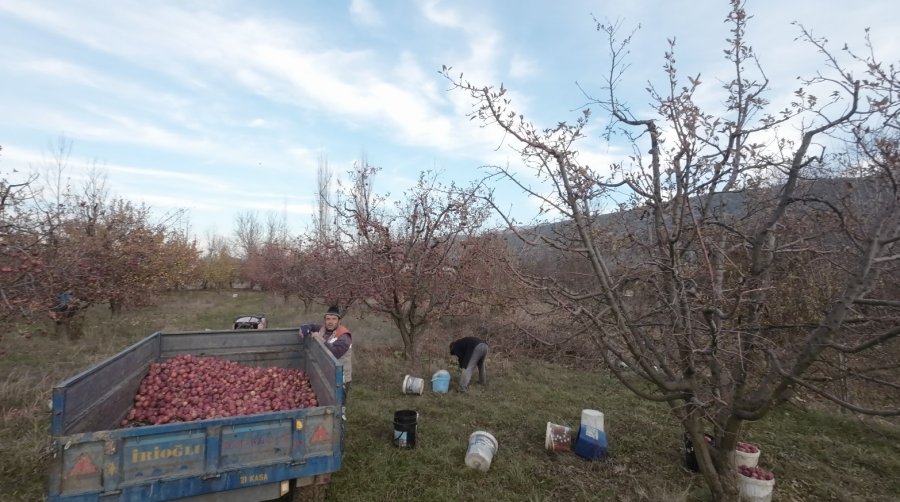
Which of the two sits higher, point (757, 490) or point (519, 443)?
point (757, 490)

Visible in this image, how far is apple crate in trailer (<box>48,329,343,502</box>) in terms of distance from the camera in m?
2.79

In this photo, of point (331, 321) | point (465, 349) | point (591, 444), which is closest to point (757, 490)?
point (591, 444)

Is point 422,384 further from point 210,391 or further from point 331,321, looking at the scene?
point 210,391

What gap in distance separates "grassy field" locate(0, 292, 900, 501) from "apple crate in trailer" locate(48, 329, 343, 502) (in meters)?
0.96

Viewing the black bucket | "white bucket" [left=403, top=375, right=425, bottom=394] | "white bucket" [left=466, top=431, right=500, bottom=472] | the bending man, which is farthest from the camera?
the bending man

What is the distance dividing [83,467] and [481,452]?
3605 mm

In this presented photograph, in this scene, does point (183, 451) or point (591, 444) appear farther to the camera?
point (591, 444)

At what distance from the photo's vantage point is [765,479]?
170 inches

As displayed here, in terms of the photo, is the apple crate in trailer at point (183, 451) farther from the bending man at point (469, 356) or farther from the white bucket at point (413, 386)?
the bending man at point (469, 356)

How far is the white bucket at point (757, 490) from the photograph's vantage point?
4.24m

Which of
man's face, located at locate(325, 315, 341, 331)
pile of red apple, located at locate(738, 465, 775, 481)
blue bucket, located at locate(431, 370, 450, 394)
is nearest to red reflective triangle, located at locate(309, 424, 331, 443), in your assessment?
man's face, located at locate(325, 315, 341, 331)

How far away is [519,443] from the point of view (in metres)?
5.60

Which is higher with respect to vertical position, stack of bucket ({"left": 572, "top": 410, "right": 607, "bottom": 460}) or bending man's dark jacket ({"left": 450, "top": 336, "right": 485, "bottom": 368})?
bending man's dark jacket ({"left": 450, "top": 336, "right": 485, "bottom": 368})

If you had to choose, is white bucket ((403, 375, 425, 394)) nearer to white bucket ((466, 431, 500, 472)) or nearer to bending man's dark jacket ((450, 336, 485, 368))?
bending man's dark jacket ((450, 336, 485, 368))
